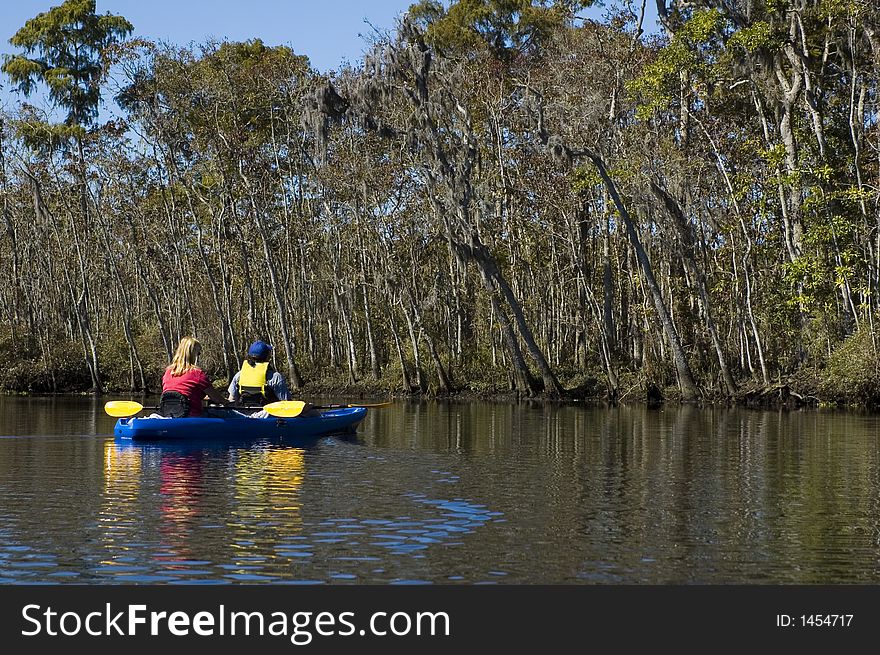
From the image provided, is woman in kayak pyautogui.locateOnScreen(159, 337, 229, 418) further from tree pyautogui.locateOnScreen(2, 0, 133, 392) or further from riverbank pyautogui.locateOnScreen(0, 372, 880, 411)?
tree pyautogui.locateOnScreen(2, 0, 133, 392)

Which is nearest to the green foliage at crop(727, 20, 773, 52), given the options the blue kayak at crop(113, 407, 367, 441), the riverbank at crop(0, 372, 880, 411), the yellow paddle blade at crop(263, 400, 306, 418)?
the riverbank at crop(0, 372, 880, 411)

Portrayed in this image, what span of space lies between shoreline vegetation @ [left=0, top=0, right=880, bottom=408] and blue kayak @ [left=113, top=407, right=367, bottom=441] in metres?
11.4

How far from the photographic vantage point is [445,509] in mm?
11961

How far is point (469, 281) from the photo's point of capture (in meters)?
38.6

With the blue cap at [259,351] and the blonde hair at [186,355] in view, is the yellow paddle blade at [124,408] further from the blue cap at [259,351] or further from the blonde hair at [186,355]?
the blonde hair at [186,355]

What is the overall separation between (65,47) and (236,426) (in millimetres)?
28986

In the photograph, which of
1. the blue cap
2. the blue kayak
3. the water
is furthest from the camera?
the blue cap

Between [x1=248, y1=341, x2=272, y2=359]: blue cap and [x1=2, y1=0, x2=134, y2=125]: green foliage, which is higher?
[x1=2, y1=0, x2=134, y2=125]: green foliage

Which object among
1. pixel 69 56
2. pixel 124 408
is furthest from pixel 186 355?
pixel 69 56

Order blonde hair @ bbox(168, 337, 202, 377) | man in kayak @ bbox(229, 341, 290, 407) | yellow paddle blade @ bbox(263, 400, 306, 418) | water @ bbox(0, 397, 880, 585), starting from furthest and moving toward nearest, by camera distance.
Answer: man in kayak @ bbox(229, 341, 290, 407) < yellow paddle blade @ bbox(263, 400, 306, 418) < blonde hair @ bbox(168, 337, 202, 377) < water @ bbox(0, 397, 880, 585)

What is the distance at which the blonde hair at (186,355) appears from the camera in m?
17.6

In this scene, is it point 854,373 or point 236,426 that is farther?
point 854,373

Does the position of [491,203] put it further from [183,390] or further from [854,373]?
[183,390]

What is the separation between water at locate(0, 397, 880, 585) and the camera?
360 inches
